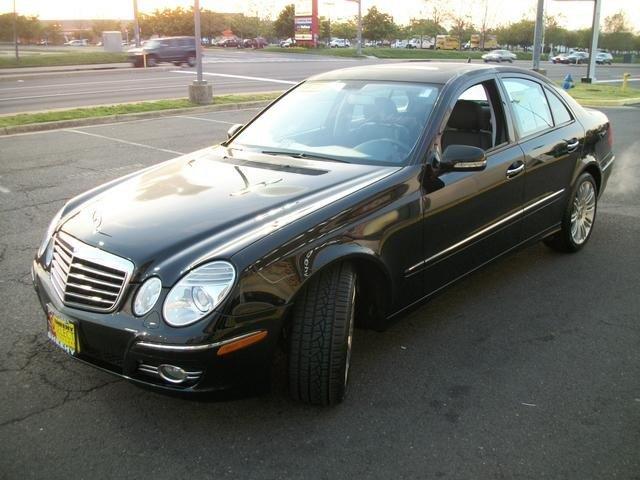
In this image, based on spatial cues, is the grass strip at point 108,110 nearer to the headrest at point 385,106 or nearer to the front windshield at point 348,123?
the front windshield at point 348,123

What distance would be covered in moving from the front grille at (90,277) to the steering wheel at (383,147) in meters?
1.64

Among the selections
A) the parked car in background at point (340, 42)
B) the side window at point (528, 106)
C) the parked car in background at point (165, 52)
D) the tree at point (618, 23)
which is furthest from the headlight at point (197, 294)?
the tree at point (618, 23)

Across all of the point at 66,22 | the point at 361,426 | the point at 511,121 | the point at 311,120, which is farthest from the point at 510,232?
the point at 66,22

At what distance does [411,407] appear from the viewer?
10.3 ft

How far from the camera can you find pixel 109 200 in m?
3.51

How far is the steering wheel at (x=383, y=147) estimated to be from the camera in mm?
3732

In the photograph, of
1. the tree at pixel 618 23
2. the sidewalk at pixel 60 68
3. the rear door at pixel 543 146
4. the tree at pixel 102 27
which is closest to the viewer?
the rear door at pixel 543 146

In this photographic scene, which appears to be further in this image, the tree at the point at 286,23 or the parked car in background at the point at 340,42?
the parked car in background at the point at 340,42

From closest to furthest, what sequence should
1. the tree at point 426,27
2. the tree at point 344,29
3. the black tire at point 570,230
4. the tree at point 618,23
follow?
the black tire at point 570,230 → the tree at point 426,27 → the tree at point 344,29 → the tree at point 618,23

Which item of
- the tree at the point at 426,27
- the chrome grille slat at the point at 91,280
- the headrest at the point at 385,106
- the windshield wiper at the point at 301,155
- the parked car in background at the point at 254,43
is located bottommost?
the chrome grille slat at the point at 91,280

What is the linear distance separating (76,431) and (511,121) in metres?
3.27

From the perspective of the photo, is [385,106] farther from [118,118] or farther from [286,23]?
[286,23]

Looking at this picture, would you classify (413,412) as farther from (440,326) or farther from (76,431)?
(76,431)

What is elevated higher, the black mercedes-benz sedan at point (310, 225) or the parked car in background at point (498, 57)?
the parked car in background at point (498, 57)
